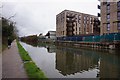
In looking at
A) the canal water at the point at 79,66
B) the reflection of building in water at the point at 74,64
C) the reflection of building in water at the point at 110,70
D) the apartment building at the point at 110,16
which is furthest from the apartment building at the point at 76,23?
the reflection of building in water at the point at 110,70

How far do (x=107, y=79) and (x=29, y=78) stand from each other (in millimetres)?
5035

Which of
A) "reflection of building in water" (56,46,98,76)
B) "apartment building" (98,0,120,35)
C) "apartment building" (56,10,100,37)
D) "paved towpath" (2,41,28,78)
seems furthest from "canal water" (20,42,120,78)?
"apartment building" (56,10,100,37)

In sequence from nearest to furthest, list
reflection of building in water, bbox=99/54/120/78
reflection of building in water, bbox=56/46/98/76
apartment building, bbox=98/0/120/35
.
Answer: reflection of building in water, bbox=99/54/120/78 < reflection of building in water, bbox=56/46/98/76 < apartment building, bbox=98/0/120/35

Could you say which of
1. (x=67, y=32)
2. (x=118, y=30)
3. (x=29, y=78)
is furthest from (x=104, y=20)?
(x=29, y=78)

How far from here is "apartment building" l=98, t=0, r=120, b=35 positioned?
41094mm

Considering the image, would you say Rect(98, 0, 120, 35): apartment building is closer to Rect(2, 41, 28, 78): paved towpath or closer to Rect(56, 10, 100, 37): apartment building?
Rect(56, 10, 100, 37): apartment building

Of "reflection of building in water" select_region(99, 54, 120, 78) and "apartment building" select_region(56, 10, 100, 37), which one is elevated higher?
"apartment building" select_region(56, 10, 100, 37)

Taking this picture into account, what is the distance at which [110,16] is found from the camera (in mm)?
43344

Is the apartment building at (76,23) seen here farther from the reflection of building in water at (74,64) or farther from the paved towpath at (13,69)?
the paved towpath at (13,69)

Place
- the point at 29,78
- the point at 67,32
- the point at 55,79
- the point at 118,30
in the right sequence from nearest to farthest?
the point at 29,78 → the point at 55,79 → the point at 118,30 → the point at 67,32

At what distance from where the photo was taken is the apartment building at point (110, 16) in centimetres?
4109

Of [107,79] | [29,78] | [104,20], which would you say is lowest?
[107,79]

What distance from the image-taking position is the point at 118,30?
40.1 m

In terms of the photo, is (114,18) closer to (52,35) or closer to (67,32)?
(67,32)
